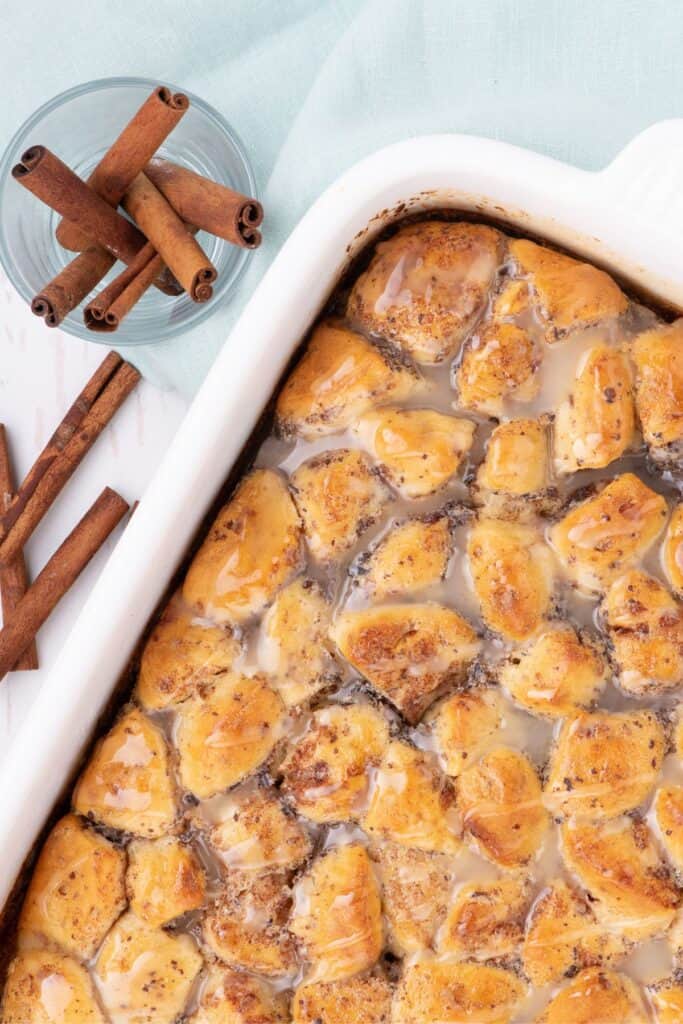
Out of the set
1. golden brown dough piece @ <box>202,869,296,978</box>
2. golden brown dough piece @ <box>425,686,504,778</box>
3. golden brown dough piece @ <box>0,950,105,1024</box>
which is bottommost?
golden brown dough piece @ <box>202,869,296,978</box>

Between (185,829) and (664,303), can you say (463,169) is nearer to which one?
(664,303)

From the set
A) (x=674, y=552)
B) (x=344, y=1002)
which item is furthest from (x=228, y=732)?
(x=674, y=552)

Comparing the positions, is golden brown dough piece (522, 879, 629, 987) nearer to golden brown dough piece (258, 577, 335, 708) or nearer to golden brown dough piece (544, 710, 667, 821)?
golden brown dough piece (544, 710, 667, 821)

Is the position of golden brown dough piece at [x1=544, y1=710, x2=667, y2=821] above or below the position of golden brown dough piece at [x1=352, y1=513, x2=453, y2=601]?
below

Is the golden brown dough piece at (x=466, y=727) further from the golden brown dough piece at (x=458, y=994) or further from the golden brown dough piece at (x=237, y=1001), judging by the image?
the golden brown dough piece at (x=237, y=1001)

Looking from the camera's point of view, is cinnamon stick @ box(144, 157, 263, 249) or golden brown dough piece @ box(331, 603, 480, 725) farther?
cinnamon stick @ box(144, 157, 263, 249)

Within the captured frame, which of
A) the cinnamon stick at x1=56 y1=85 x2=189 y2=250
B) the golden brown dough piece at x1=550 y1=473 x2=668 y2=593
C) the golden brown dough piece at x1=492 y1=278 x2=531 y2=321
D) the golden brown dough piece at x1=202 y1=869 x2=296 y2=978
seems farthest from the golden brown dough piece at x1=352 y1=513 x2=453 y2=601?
the cinnamon stick at x1=56 y1=85 x2=189 y2=250
